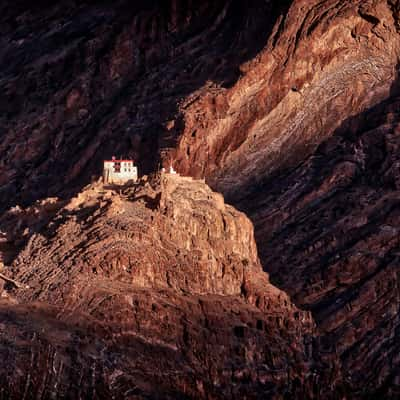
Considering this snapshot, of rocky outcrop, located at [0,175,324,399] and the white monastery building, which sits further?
the white monastery building

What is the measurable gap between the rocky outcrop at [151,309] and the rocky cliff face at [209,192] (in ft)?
0.24

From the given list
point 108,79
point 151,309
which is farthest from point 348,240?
point 108,79

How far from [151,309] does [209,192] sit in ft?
21.7

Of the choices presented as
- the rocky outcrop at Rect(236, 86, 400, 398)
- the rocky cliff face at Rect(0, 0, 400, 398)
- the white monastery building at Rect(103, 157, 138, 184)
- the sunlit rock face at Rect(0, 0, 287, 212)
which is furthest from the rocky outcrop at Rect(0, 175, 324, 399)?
the sunlit rock face at Rect(0, 0, 287, 212)

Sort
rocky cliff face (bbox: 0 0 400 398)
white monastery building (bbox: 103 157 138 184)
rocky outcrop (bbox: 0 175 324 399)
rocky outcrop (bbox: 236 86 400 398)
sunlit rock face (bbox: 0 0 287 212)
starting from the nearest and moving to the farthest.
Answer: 1. rocky outcrop (bbox: 0 175 324 399)
2. rocky cliff face (bbox: 0 0 400 398)
3. rocky outcrop (bbox: 236 86 400 398)
4. white monastery building (bbox: 103 157 138 184)
5. sunlit rock face (bbox: 0 0 287 212)

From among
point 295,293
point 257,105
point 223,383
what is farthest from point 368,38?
point 223,383

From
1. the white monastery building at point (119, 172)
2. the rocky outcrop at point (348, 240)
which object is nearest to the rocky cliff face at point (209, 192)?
the rocky outcrop at point (348, 240)

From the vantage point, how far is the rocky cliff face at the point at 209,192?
9281 centimetres

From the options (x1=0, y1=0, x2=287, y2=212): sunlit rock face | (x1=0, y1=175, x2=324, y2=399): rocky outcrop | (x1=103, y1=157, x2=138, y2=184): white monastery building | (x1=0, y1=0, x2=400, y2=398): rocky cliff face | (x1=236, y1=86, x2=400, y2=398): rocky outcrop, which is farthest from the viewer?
(x1=0, y1=0, x2=287, y2=212): sunlit rock face

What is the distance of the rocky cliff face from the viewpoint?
305 ft

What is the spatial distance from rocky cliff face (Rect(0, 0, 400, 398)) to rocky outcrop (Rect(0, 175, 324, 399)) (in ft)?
0.24

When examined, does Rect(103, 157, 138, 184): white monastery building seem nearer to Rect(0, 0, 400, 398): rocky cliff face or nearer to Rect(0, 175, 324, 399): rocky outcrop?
Rect(0, 175, 324, 399): rocky outcrop

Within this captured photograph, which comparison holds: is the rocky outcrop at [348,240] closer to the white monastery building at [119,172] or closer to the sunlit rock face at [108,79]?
the sunlit rock face at [108,79]

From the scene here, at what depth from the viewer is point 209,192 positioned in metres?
98.1
